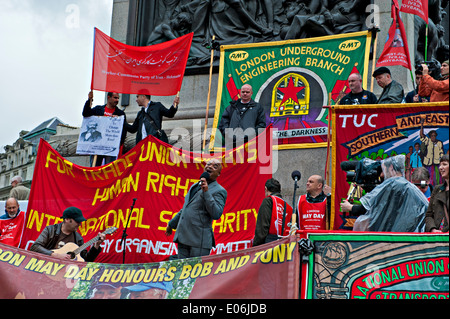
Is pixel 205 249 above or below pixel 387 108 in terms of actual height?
below

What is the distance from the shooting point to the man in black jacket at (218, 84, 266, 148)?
47.4 ft

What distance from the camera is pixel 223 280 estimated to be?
9.34m

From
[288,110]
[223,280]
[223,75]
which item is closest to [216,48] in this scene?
[223,75]

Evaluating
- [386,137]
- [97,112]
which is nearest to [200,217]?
[386,137]

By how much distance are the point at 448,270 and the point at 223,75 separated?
8410 mm

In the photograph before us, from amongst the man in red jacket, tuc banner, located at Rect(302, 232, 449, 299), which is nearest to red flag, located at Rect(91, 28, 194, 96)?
the man in red jacket

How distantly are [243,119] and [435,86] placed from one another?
12.7 feet

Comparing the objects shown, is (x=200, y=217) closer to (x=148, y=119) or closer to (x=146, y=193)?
(x=146, y=193)

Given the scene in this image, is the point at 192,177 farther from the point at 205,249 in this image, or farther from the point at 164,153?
the point at 205,249

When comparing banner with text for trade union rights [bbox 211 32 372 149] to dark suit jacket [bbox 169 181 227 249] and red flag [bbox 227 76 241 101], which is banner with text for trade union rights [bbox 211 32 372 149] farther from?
dark suit jacket [bbox 169 181 227 249]

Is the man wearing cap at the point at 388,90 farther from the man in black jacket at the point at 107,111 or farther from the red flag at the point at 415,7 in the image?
the man in black jacket at the point at 107,111

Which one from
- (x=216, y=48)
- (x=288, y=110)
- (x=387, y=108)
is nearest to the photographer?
(x=387, y=108)

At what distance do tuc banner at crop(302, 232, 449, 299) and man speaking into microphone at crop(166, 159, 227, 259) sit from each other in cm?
200

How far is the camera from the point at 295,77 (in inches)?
624
